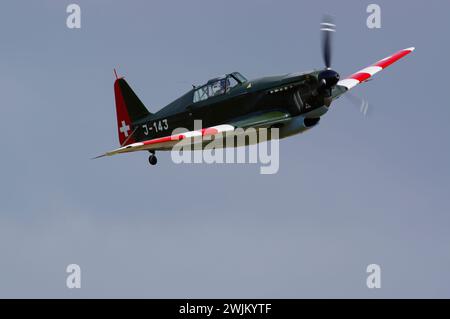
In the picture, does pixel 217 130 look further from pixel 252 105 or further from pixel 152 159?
pixel 152 159

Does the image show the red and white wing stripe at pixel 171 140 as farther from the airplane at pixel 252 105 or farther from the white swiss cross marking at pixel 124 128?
the white swiss cross marking at pixel 124 128

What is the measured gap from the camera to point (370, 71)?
4191 cm

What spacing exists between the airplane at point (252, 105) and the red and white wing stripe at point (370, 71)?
0.72ft

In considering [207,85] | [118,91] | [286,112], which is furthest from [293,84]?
[118,91]

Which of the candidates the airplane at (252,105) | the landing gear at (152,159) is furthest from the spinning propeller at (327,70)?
the landing gear at (152,159)

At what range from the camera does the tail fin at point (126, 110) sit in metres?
41.4

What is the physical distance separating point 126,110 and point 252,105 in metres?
7.52

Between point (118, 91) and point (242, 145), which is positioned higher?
point (118, 91)

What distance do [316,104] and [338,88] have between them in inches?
111

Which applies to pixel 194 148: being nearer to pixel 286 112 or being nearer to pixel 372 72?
pixel 286 112

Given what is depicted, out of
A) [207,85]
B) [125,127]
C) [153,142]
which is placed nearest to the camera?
[153,142]


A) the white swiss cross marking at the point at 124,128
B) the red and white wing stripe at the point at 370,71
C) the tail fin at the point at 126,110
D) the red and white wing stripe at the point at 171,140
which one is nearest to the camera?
the red and white wing stripe at the point at 171,140

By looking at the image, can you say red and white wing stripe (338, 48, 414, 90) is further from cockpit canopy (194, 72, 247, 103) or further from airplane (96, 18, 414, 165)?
cockpit canopy (194, 72, 247, 103)

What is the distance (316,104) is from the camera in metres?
36.0
